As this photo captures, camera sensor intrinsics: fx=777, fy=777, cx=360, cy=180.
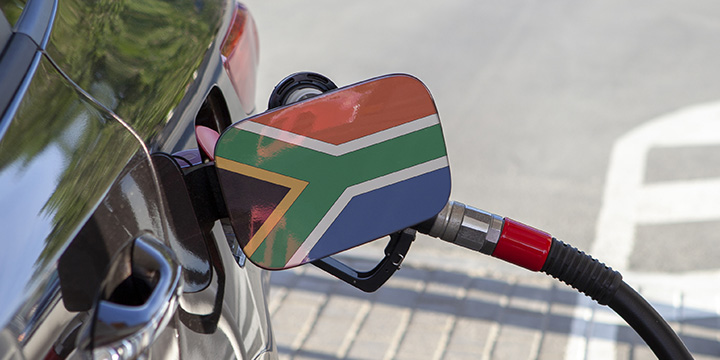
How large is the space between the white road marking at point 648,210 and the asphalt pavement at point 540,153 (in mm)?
13

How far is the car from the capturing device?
956mm

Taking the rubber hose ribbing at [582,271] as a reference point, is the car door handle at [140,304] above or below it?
above

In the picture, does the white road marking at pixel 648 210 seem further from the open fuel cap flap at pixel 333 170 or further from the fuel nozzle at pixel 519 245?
the open fuel cap flap at pixel 333 170

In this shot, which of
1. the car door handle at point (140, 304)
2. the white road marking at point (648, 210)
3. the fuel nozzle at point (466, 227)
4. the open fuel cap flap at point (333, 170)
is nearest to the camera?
the car door handle at point (140, 304)

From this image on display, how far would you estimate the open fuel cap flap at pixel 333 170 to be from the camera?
3.66 ft

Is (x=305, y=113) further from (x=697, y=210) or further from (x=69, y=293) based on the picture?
(x=697, y=210)

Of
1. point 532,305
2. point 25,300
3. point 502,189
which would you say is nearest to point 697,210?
point 502,189

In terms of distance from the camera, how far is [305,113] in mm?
1117

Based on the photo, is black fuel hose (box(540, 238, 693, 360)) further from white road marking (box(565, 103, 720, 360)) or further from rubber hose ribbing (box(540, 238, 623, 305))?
white road marking (box(565, 103, 720, 360))

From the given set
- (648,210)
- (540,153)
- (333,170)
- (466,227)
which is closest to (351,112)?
(333,170)

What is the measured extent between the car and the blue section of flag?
21 cm

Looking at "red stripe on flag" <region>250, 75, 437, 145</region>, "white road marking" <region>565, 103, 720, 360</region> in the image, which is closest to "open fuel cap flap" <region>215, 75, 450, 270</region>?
"red stripe on flag" <region>250, 75, 437, 145</region>

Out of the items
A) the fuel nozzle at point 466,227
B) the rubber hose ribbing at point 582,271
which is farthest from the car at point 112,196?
the rubber hose ribbing at point 582,271

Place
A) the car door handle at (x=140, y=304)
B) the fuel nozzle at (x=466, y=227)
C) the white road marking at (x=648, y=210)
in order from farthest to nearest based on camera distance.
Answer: the white road marking at (x=648, y=210) → the fuel nozzle at (x=466, y=227) → the car door handle at (x=140, y=304)
